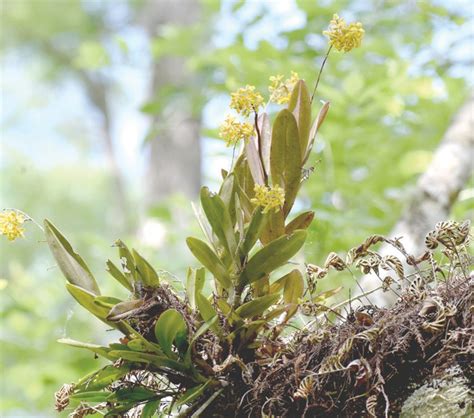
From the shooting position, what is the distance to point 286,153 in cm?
86

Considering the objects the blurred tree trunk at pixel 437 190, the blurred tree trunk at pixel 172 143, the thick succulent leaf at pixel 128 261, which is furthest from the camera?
the blurred tree trunk at pixel 172 143

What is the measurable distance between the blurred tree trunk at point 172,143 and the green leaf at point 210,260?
3.37 meters

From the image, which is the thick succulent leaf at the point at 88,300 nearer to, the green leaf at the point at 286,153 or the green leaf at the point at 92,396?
the green leaf at the point at 92,396

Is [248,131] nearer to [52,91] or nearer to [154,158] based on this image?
[154,158]

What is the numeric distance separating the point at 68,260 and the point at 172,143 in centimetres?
376

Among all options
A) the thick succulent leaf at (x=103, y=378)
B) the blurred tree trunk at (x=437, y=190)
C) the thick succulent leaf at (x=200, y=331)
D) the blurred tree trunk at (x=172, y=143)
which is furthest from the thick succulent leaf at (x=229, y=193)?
the blurred tree trunk at (x=172, y=143)

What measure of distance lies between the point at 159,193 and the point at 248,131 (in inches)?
140

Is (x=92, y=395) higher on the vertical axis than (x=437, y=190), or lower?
lower

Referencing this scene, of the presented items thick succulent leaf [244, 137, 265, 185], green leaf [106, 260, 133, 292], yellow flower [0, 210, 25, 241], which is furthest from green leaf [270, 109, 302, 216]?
yellow flower [0, 210, 25, 241]

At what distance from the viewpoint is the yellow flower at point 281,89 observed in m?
0.95

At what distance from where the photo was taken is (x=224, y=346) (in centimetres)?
85

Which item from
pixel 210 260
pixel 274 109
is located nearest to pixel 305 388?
pixel 210 260

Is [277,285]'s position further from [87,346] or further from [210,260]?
[87,346]

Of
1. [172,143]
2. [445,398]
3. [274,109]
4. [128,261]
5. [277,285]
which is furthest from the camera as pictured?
[172,143]
